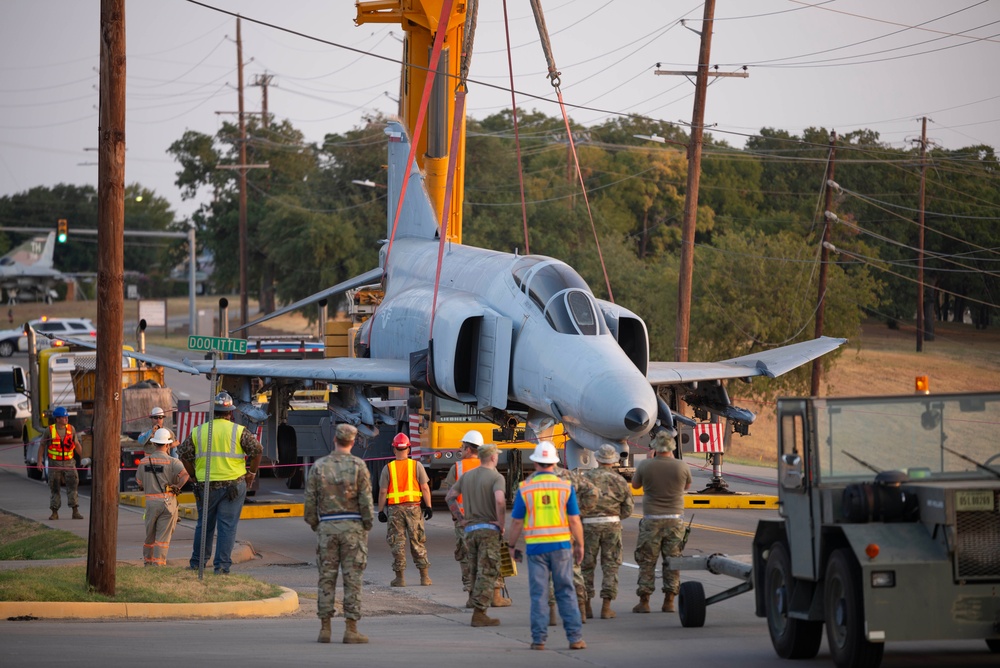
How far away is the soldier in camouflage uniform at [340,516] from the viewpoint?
11250 mm

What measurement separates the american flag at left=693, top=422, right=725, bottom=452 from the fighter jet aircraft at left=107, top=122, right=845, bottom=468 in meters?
2.86

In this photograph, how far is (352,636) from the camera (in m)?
A: 11.0

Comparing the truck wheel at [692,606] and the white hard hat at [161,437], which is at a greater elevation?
the white hard hat at [161,437]

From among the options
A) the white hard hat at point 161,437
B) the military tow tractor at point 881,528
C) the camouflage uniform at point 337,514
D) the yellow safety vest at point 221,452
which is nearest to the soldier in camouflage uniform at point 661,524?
the military tow tractor at point 881,528

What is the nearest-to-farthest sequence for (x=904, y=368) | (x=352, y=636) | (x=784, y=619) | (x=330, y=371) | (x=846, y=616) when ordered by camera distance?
(x=846, y=616)
(x=784, y=619)
(x=352, y=636)
(x=330, y=371)
(x=904, y=368)

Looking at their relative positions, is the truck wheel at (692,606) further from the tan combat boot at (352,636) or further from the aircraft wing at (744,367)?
the aircraft wing at (744,367)

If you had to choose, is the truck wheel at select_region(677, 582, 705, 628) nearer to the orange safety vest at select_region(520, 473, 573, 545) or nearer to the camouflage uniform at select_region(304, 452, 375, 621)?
the orange safety vest at select_region(520, 473, 573, 545)

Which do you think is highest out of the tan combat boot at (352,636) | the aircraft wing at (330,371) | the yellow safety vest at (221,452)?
the aircraft wing at (330,371)

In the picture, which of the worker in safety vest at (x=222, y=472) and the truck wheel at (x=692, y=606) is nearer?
the truck wheel at (x=692, y=606)

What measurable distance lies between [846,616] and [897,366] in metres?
54.9

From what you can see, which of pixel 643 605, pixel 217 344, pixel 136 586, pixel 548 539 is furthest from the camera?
pixel 217 344

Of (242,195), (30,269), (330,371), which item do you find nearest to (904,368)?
(242,195)

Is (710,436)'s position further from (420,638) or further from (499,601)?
(420,638)

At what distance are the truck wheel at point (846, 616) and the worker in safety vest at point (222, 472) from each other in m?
7.88
